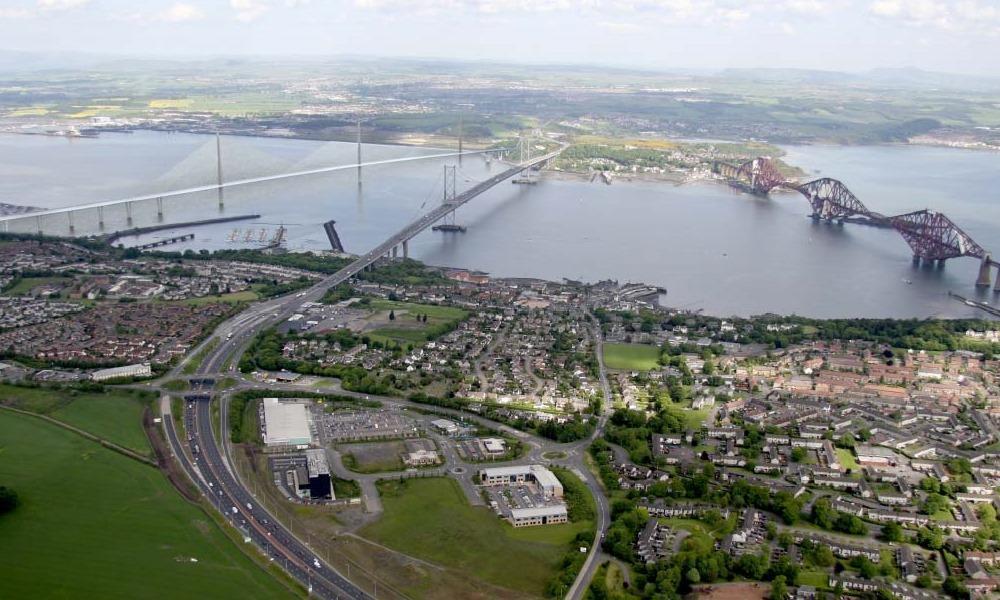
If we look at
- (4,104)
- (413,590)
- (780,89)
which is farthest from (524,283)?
(780,89)

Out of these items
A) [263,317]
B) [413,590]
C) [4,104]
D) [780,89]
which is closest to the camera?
[413,590]

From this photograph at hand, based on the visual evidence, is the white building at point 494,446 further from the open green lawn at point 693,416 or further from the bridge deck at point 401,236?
the bridge deck at point 401,236

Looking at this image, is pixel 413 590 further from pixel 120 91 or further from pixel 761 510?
pixel 120 91

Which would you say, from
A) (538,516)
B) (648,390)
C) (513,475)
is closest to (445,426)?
(513,475)

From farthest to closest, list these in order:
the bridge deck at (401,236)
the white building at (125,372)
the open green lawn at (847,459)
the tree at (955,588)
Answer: the bridge deck at (401,236) < the white building at (125,372) < the open green lawn at (847,459) < the tree at (955,588)

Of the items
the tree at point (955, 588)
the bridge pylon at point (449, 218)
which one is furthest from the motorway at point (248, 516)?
the bridge pylon at point (449, 218)
